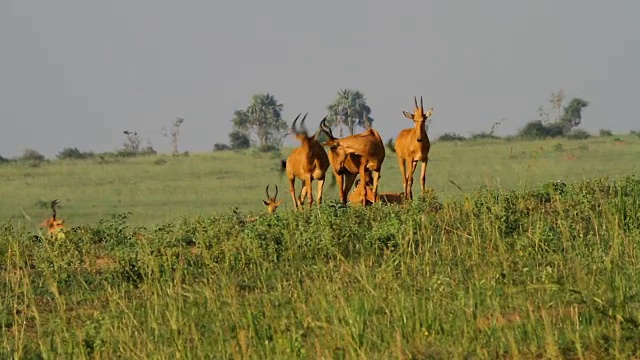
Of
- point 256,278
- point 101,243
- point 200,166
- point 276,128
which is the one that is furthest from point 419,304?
point 276,128

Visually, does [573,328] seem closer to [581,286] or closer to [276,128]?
[581,286]

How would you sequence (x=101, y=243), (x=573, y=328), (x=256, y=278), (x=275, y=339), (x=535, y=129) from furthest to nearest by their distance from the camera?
(x=535, y=129) → (x=101, y=243) → (x=256, y=278) → (x=275, y=339) → (x=573, y=328)

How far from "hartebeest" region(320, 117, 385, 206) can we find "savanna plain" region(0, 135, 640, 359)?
354 centimetres

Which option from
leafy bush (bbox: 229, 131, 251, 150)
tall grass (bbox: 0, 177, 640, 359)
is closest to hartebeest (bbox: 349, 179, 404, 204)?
tall grass (bbox: 0, 177, 640, 359)

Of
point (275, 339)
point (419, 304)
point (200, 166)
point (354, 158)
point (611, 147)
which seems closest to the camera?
point (275, 339)

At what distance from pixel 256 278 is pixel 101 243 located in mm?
3175

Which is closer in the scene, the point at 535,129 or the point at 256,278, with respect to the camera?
the point at 256,278

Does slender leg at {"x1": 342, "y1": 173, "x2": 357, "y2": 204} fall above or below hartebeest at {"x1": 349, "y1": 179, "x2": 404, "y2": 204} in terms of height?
above

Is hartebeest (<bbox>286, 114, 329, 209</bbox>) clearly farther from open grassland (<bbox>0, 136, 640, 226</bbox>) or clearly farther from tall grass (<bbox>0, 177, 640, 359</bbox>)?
open grassland (<bbox>0, 136, 640, 226</bbox>)

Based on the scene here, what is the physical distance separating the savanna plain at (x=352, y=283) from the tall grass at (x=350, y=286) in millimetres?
20

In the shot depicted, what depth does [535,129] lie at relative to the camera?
5578 centimetres

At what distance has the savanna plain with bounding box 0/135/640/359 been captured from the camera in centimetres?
599

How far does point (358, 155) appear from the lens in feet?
53.2

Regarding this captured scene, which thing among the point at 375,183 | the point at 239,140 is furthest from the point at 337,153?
the point at 239,140
